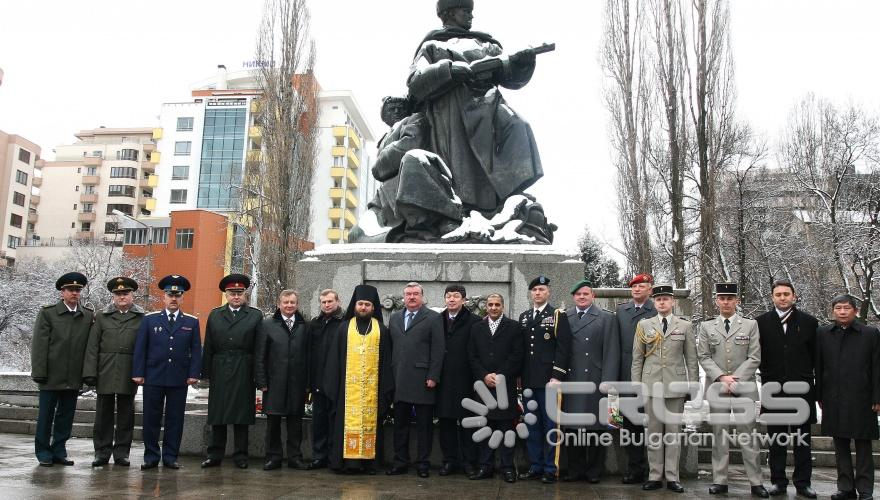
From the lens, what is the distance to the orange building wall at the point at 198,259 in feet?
145

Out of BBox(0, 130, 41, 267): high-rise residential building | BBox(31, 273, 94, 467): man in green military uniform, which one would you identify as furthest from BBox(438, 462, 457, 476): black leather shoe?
BBox(0, 130, 41, 267): high-rise residential building

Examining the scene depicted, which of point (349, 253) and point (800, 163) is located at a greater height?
point (800, 163)

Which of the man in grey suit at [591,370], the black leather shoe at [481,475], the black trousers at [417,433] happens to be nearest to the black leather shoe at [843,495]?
the man in grey suit at [591,370]

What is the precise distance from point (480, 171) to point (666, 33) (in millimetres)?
14011

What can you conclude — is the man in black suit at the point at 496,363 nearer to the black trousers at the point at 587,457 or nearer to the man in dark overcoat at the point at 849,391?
the black trousers at the point at 587,457

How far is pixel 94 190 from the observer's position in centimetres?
6675

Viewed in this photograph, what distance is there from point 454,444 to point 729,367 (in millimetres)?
2353

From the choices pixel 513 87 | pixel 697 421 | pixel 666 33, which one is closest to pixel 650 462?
pixel 697 421

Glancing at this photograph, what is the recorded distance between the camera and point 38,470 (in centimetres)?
598

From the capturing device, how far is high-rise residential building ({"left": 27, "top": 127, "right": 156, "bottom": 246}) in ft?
216

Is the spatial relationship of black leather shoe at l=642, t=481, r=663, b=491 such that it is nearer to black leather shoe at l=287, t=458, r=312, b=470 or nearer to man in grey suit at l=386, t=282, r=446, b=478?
man in grey suit at l=386, t=282, r=446, b=478

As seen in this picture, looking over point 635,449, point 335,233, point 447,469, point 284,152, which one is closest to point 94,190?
point 335,233

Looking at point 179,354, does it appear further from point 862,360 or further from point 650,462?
point 862,360

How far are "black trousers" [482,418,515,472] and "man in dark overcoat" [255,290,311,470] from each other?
5.11 feet
